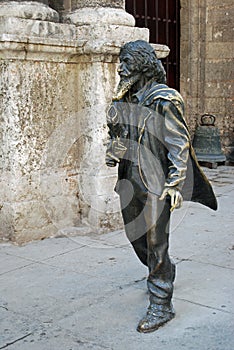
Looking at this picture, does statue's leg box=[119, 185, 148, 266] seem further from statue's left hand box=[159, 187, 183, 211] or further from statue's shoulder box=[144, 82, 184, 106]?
statue's shoulder box=[144, 82, 184, 106]

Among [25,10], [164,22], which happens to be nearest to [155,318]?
[25,10]

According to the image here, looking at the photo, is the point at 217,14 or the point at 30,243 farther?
the point at 217,14

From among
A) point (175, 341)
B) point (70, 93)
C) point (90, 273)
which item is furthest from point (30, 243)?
point (175, 341)

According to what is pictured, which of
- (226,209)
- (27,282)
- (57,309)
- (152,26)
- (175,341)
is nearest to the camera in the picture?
(175,341)

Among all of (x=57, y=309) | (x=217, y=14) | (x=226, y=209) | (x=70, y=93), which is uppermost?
(x=217, y=14)

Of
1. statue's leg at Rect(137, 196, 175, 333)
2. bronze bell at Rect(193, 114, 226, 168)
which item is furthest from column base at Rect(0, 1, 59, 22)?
bronze bell at Rect(193, 114, 226, 168)

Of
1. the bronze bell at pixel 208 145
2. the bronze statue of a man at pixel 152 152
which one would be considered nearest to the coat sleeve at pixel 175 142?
the bronze statue of a man at pixel 152 152

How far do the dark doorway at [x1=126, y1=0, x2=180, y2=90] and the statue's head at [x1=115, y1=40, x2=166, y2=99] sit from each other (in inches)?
219

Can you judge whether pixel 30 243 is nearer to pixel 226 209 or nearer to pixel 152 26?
pixel 226 209

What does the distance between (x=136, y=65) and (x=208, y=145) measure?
6.29 m

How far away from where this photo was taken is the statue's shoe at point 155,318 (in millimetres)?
3117

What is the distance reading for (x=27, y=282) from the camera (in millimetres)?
3957

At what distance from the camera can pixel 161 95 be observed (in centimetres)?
306

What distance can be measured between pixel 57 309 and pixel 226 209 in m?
3.25
